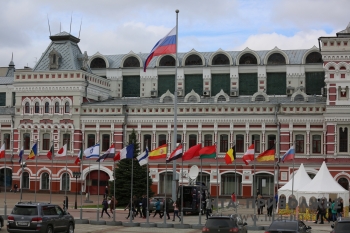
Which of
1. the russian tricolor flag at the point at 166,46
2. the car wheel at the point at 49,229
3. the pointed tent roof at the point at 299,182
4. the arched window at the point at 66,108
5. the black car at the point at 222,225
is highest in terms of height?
A: the russian tricolor flag at the point at 166,46

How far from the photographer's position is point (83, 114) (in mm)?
73000

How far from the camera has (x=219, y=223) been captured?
31.5 m

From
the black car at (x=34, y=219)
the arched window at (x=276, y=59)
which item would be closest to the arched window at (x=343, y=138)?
the arched window at (x=276, y=59)

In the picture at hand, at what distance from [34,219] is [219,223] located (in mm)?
8497

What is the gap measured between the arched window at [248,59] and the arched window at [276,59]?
1.53m

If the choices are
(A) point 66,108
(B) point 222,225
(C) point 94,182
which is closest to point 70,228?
(B) point 222,225

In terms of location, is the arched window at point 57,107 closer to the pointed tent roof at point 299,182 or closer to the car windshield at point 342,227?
the pointed tent roof at point 299,182

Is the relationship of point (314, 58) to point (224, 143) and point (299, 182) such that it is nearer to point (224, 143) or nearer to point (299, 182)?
point (224, 143)

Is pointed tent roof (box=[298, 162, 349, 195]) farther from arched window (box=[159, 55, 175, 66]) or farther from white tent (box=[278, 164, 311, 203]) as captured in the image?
arched window (box=[159, 55, 175, 66])

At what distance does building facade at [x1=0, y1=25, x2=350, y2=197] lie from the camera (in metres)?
66.9

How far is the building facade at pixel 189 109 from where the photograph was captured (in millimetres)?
66875

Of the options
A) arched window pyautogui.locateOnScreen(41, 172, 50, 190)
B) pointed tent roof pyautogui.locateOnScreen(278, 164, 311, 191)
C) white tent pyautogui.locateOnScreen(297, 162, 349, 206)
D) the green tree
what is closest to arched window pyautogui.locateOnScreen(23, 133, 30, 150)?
arched window pyautogui.locateOnScreen(41, 172, 50, 190)

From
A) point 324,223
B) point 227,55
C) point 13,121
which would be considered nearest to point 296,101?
point 227,55

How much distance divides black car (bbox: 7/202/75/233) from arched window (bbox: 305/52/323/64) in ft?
154
